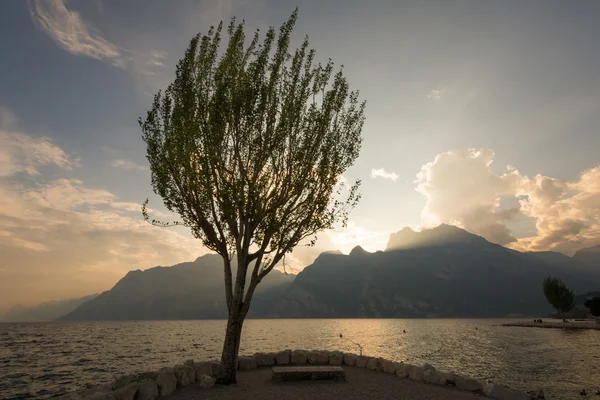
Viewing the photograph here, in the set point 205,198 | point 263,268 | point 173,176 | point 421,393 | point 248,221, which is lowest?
point 421,393

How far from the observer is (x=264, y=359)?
72.9ft

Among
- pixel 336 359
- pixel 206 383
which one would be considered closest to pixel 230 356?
pixel 206 383

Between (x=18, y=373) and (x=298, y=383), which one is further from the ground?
(x=298, y=383)

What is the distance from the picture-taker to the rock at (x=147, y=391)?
13.7 meters

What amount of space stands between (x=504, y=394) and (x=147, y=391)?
1597cm

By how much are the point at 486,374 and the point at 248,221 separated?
29865 millimetres

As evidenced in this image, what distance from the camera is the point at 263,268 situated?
62.3ft

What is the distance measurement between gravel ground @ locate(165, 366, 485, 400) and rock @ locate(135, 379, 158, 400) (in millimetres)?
699

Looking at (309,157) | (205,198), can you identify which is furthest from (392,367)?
(205,198)

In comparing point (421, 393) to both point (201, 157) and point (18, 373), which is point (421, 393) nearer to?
point (201, 157)

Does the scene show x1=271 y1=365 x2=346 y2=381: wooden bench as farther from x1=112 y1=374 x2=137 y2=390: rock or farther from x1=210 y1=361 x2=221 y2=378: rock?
x1=112 y1=374 x2=137 y2=390: rock

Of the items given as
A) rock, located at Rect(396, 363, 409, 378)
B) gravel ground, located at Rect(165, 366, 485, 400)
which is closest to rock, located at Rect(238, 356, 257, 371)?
gravel ground, located at Rect(165, 366, 485, 400)

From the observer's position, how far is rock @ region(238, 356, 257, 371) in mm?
20797

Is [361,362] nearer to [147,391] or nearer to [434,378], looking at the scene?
[434,378]
